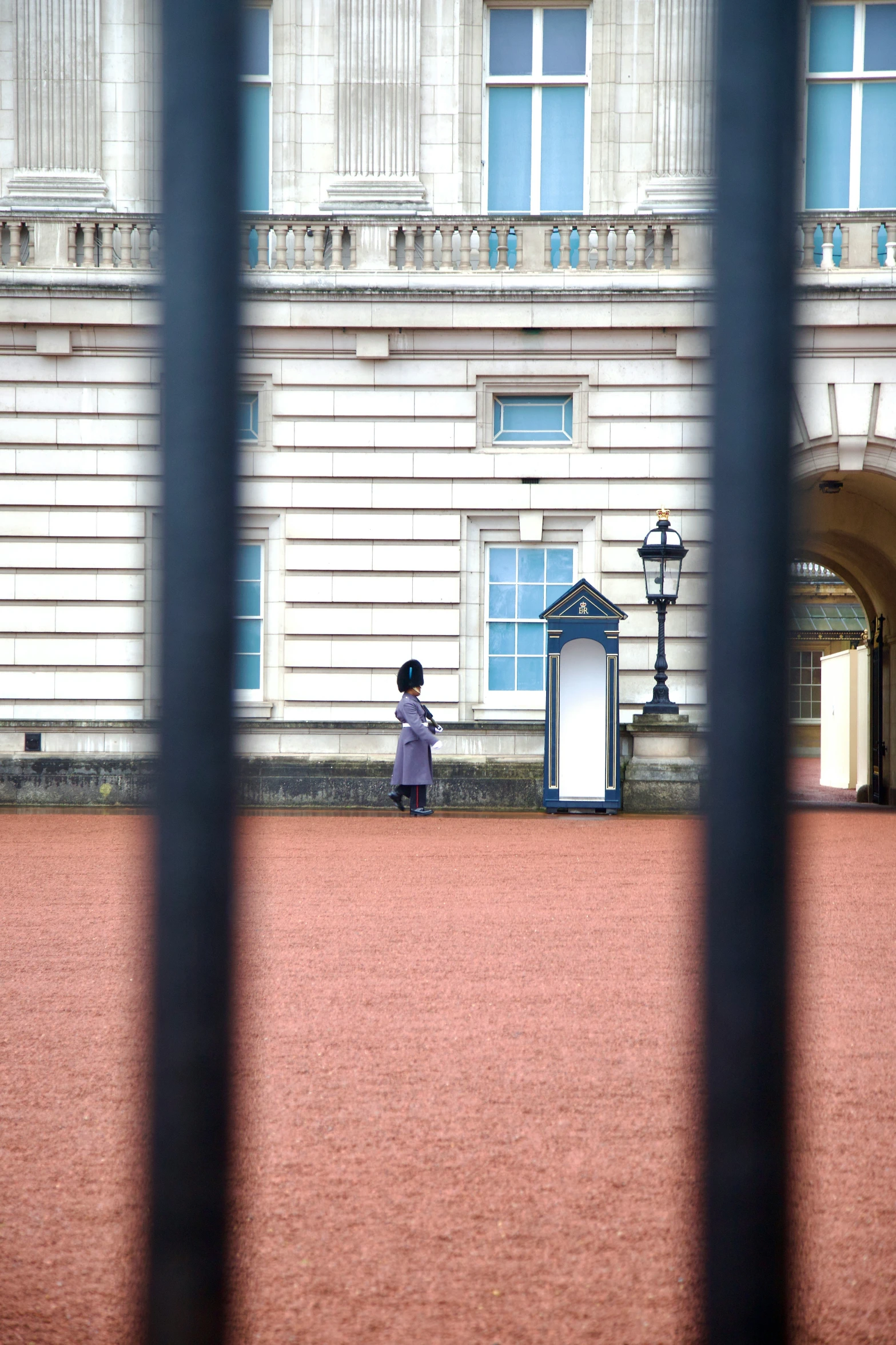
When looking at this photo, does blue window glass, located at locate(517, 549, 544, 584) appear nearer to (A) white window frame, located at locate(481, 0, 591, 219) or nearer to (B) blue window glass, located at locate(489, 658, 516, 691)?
(B) blue window glass, located at locate(489, 658, 516, 691)

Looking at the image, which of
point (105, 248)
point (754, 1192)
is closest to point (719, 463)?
point (754, 1192)

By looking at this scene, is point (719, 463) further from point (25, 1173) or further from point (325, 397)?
point (325, 397)

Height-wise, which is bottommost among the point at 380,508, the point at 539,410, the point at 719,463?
the point at 719,463

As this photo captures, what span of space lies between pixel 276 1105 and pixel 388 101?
14.9m

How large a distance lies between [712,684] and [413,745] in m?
13.9

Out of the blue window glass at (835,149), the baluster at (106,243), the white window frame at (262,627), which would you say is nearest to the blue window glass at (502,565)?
the white window frame at (262,627)

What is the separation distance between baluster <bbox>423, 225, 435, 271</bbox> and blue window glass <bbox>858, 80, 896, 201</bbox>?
507 centimetres

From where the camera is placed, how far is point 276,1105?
382cm

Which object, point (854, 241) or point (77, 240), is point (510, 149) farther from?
point (77, 240)

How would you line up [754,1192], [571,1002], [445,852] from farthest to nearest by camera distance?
1. [445,852]
2. [571,1002]
3. [754,1192]

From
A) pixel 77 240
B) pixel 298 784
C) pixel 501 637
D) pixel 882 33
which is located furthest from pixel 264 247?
pixel 882 33

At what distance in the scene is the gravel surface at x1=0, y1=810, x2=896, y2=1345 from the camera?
250cm

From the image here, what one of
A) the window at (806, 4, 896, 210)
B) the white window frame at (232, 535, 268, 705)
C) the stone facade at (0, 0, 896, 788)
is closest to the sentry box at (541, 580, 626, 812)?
the stone facade at (0, 0, 896, 788)

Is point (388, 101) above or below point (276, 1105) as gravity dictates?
above
